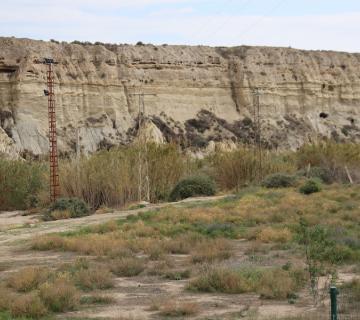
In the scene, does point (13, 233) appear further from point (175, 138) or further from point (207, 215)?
point (175, 138)

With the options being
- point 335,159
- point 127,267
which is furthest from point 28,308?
point 335,159

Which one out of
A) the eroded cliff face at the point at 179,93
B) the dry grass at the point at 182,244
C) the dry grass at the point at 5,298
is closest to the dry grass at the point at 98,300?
the dry grass at the point at 5,298

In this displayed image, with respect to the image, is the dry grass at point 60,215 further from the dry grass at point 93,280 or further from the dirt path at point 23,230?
the dry grass at point 93,280

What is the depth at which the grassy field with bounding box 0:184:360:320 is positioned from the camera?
9.66 meters

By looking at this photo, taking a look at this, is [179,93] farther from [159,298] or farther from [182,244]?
[159,298]

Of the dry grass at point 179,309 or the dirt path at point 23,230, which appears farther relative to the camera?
the dirt path at point 23,230

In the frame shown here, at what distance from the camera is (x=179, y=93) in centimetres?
5925

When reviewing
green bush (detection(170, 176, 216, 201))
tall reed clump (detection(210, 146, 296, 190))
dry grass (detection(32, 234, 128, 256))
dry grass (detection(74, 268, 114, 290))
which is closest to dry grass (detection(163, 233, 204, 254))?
dry grass (detection(32, 234, 128, 256))

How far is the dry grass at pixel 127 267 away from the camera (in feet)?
40.9

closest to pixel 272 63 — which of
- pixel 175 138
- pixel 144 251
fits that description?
pixel 175 138

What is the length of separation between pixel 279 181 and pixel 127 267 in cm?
1757

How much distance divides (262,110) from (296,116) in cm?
366

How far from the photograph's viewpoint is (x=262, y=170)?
110 feet

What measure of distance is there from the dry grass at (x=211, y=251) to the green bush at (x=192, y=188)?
13565 millimetres
